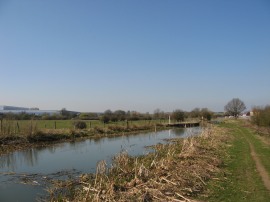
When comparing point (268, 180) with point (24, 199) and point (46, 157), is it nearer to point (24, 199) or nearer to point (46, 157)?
point (24, 199)

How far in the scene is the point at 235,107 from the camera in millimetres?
120438

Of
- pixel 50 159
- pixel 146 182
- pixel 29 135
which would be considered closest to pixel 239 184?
pixel 146 182

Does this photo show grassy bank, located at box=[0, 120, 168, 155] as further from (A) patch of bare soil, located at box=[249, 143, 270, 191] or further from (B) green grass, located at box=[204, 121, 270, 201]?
(B) green grass, located at box=[204, 121, 270, 201]

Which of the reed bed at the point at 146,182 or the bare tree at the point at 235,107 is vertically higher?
the bare tree at the point at 235,107

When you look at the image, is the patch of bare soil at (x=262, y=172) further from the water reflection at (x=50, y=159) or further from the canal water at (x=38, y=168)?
the water reflection at (x=50, y=159)

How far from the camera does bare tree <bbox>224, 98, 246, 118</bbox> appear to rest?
391 ft

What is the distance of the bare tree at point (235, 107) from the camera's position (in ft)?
391

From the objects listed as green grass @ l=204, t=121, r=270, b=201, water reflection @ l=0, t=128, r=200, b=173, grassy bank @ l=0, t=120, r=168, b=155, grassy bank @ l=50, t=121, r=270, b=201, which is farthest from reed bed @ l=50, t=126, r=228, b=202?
grassy bank @ l=0, t=120, r=168, b=155

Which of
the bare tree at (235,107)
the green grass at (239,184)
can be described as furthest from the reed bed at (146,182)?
the bare tree at (235,107)

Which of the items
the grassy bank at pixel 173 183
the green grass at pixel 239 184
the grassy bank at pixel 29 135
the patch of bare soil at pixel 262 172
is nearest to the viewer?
the grassy bank at pixel 173 183

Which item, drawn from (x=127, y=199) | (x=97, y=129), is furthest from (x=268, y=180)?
(x=97, y=129)

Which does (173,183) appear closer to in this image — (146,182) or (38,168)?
(146,182)

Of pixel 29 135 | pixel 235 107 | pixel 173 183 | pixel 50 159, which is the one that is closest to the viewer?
pixel 173 183

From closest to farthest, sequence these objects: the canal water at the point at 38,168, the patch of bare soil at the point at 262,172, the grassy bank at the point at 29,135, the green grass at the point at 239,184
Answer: the green grass at the point at 239,184 → the patch of bare soil at the point at 262,172 → the canal water at the point at 38,168 → the grassy bank at the point at 29,135
